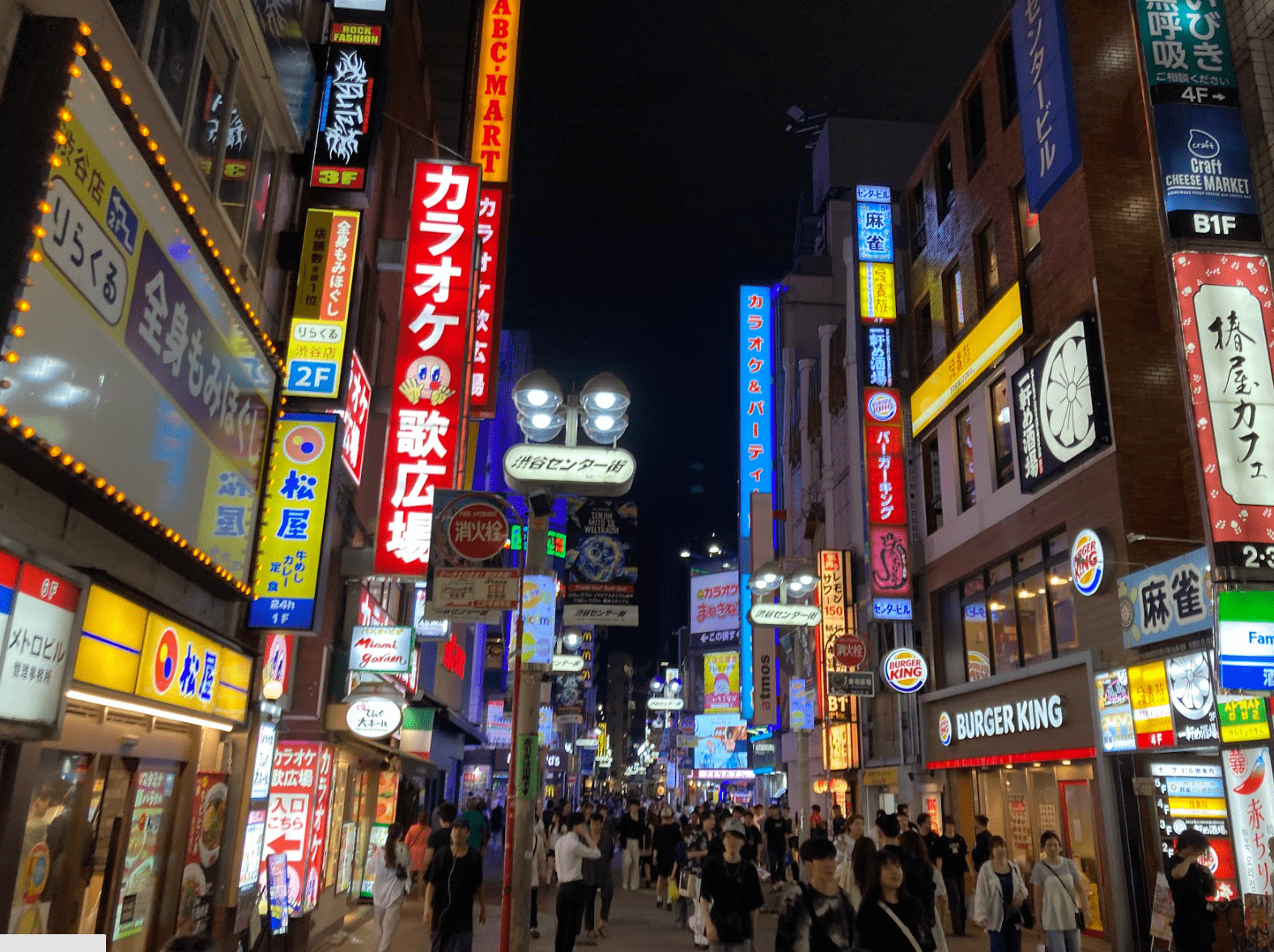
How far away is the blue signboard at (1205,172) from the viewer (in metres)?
12.0

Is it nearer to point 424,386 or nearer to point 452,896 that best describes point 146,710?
point 452,896

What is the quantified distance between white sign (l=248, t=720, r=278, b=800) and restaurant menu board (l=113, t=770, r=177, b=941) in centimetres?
212

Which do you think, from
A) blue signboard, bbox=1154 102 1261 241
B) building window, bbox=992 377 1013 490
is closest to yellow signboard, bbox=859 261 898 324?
building window, bbox=992 377 1013 490

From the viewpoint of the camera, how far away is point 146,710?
29.7 ft

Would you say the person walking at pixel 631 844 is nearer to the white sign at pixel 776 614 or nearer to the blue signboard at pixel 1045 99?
the white sign at pixel 776 614

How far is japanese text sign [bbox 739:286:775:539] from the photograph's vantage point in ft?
169

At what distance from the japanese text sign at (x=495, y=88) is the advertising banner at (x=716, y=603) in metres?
35.9

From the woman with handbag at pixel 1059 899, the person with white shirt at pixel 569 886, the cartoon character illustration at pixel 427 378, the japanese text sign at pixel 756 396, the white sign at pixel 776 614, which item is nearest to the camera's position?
the woman with handbag at pixel 1059 899

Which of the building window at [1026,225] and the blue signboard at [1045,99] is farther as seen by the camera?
the building window at [1026,225]

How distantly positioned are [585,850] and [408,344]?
337 inches

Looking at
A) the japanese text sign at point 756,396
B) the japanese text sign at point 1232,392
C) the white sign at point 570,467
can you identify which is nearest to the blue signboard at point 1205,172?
the japanese text sign at point 1232,392

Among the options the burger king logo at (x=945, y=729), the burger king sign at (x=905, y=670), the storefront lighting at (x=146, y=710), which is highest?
the burger king sign at (x=905, y=670)

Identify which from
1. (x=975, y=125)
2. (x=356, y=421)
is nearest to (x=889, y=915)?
(x=356, y=421)

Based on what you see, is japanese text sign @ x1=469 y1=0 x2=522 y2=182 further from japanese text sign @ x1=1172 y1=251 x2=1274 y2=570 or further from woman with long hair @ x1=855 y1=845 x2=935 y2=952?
woman with long hair @ x1=855 y1=845 x2=935 y2=952
